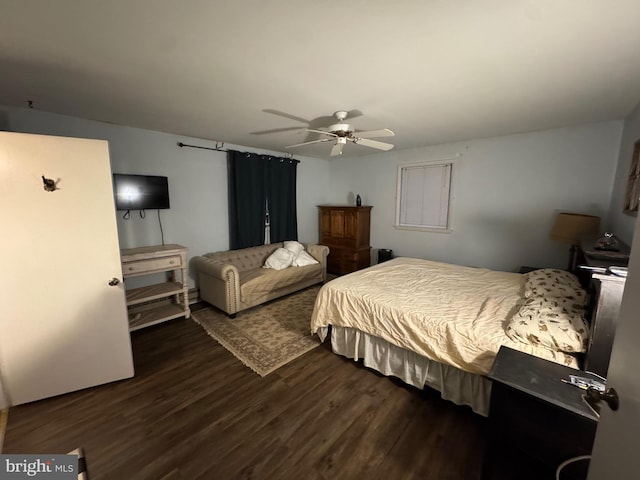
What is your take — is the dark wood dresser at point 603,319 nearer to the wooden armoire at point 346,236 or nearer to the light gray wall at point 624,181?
Answer: the light gray wall at point 624,181

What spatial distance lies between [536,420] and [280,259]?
11.1ft

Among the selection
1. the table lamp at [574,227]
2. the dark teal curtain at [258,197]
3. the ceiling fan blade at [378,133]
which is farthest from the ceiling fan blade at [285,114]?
the table lamp at [574,227]

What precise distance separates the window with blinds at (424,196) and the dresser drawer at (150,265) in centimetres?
363

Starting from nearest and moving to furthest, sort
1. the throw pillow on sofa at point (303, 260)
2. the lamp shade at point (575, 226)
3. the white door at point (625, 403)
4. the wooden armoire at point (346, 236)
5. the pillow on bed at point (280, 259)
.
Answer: the white door at point (625, 403), the lamp shade at point (575, 226), the pillow on bed at point (280, 259), the throw pillow on sofa at point (303, 260), the wooden armoire at point (346, 236)

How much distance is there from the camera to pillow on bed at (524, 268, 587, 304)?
1857mm

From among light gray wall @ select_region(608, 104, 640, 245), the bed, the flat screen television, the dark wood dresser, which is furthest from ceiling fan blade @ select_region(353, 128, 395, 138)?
the flat screen television

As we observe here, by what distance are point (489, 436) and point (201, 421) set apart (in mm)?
1796

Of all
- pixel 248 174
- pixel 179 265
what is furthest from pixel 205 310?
pixel 248 174

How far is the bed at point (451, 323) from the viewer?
159 cm

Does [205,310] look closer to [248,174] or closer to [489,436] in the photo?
[248,174]

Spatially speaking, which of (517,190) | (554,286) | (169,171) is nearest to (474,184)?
(517,190)

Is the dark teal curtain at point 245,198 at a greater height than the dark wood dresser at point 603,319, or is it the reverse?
the dark teal curtain at point 245,198

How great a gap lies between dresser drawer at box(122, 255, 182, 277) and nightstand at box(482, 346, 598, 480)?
10.7 feet

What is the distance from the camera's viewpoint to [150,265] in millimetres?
2945
